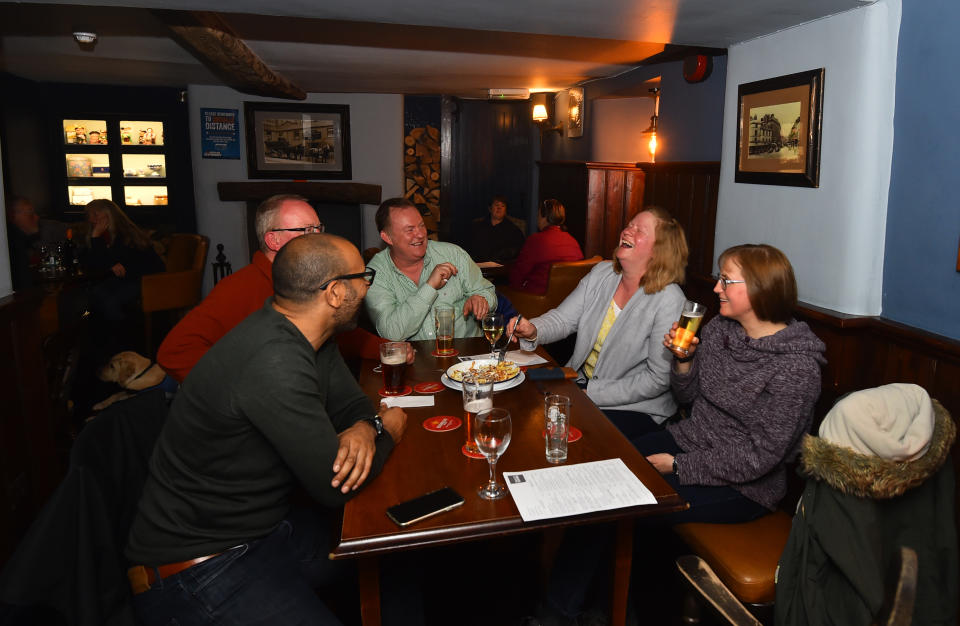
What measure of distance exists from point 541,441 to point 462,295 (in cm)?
146

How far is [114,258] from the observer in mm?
5301

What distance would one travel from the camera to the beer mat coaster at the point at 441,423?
73.8 inches

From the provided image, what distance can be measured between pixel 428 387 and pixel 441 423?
0.32 metres

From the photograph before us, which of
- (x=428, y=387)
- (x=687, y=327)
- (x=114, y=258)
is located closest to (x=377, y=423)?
(x=428, y=387)

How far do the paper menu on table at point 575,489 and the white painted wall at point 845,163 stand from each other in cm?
142

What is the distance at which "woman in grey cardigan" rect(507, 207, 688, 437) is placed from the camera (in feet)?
8.36

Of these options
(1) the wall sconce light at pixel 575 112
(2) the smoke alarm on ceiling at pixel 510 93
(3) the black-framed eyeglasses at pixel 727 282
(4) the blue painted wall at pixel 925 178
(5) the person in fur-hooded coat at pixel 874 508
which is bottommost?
(5) the person in fur-hooded coat at pixel 874 508

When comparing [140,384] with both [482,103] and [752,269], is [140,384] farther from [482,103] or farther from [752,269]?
[482,103]

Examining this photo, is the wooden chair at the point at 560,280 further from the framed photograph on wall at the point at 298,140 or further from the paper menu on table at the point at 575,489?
the framed photograph on wall at the point at 298,140

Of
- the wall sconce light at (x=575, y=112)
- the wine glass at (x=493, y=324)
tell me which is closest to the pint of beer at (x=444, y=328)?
the wine glass at (x=493, y=324)

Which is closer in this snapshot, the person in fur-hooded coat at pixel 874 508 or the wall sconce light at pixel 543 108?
the person in fur-hooded coat at pixel 874 508

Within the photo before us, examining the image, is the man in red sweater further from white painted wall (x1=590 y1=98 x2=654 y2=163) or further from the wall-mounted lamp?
white painted wall (x1=590 y1=98 x2=654 y2=163)

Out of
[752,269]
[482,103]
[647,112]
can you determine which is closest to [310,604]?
[752,269]

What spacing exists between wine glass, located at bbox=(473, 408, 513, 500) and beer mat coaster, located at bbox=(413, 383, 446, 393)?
26.4 inches
